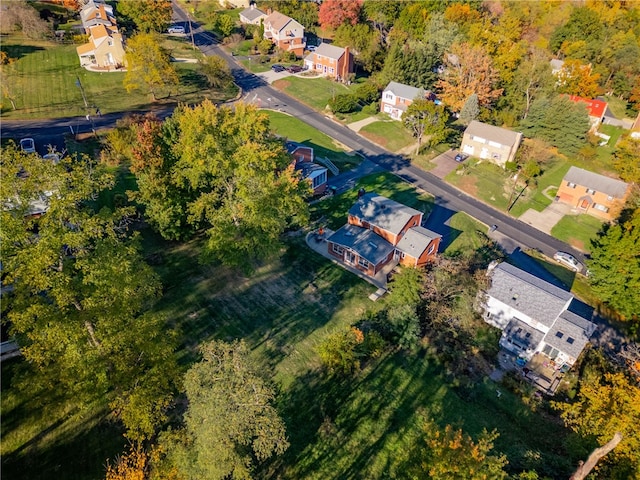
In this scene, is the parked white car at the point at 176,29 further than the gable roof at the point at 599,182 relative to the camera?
Yes

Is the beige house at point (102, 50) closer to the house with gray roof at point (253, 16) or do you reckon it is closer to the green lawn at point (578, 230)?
the house with gray roof at point (253, 16)

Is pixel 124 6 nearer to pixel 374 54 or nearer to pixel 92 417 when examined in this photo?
pixel 374 54

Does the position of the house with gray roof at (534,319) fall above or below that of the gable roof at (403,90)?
below

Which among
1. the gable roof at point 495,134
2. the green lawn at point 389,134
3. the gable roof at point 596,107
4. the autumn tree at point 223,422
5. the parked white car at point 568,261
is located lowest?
the parked white car at point 568,261

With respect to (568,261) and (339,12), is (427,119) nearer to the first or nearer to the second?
(568,261)

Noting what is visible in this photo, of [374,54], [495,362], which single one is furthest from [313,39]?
[495,362]

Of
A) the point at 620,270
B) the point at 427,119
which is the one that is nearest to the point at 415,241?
the point at 620,270

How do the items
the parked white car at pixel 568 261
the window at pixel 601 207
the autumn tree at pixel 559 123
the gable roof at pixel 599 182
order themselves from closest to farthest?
the parked white car at pixel 568 261
the gable roof at pixel 599 182
the window at pixel 601 207
the autumn tree at pixel 559 123

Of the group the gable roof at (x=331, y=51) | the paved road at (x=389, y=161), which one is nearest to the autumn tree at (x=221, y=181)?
the paved road at (x=389, y=161)
